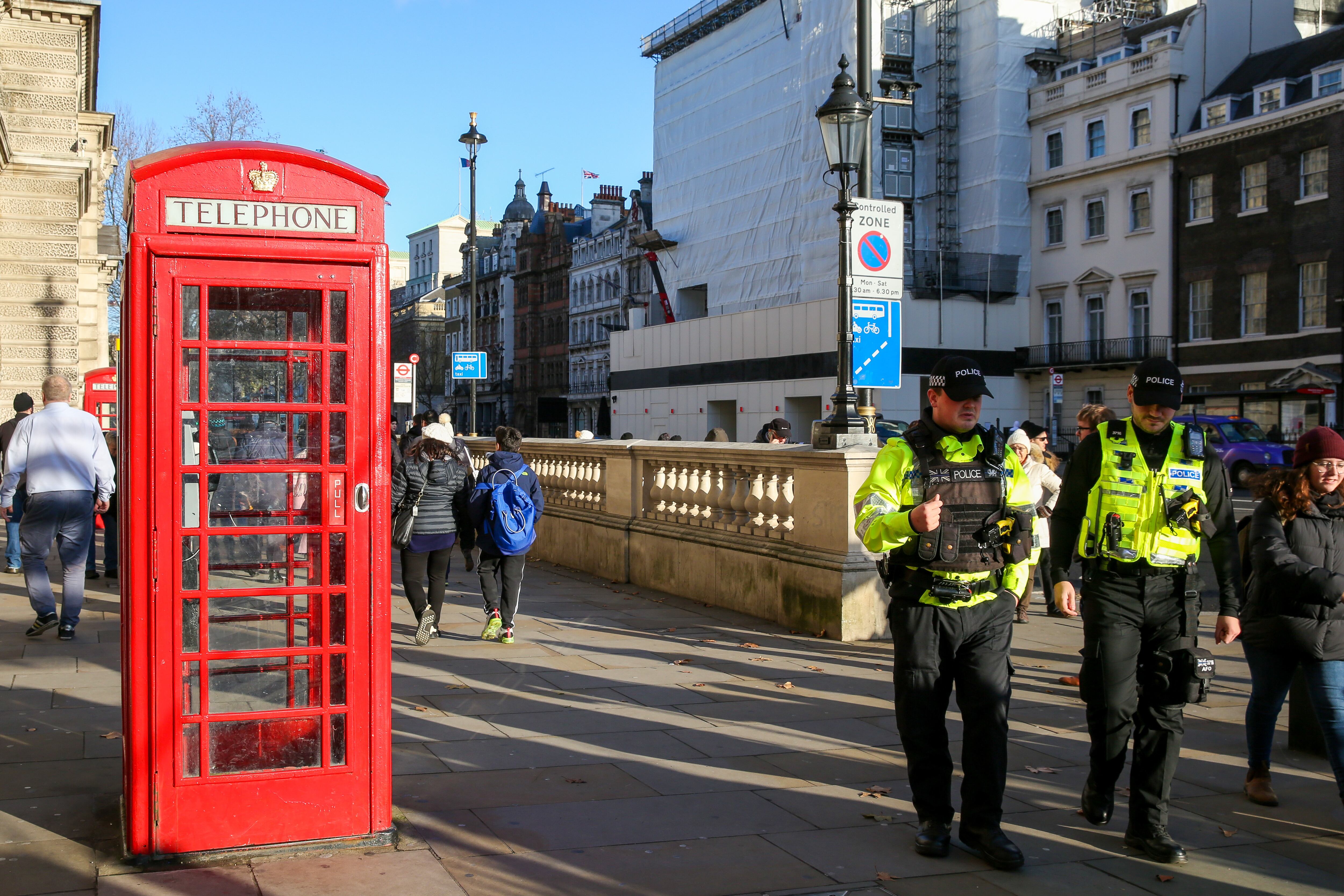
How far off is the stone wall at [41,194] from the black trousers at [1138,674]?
1826 centimetres

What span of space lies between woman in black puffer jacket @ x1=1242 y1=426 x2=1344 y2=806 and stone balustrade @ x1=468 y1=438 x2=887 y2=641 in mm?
3952

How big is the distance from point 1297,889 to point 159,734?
13.5 ft

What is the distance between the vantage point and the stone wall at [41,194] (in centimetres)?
1952

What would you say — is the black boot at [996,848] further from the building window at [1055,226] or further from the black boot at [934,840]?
the building window at [1055,226]

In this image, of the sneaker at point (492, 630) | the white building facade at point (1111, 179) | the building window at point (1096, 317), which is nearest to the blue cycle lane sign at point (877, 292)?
the sneaker at point (492, 630)

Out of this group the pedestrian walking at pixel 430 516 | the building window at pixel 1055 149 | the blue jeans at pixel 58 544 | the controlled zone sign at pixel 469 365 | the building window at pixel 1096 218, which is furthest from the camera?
the building window at pixel 1055 149

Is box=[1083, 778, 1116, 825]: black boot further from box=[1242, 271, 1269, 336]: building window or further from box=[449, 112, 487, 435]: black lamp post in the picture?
box=[1242, 271, 1269, 336]: building window

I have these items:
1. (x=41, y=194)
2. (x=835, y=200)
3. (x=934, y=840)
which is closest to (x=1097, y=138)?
(x=835, y=200)

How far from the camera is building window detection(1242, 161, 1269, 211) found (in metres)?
40.7

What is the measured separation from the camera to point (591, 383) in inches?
3442

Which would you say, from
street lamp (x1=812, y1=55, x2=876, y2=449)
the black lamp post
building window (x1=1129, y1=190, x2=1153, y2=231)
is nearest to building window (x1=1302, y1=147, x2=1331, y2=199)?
building window (x1=1129, y1=190, x2=1153, y2=231)

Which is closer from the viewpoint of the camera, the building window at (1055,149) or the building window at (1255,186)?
the building window at (1255,186)

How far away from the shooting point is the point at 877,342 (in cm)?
1125

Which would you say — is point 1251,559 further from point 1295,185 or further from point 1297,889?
point 1295,185
